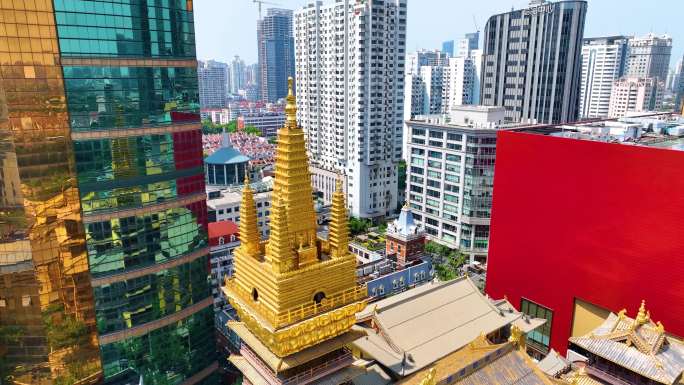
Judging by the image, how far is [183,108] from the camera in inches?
1539

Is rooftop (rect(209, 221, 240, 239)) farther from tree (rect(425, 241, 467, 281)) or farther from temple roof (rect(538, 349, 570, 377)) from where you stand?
temple roof (rect(538, 349, 570, 377))

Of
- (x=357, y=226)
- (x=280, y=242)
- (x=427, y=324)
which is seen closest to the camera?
(x=280, y=242)

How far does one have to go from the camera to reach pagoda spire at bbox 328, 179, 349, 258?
2559 centimetres

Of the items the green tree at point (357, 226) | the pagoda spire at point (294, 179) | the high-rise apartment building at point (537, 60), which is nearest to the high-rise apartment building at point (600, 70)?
the high-rise apartment building at point (537, 60)

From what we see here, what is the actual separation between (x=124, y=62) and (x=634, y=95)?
179247 millimetres

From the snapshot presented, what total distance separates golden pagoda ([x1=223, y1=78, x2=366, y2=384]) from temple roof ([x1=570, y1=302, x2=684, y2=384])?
17325 millimetres

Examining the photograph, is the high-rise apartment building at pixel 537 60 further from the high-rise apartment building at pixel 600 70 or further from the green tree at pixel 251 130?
the green tree at pixel 251 130

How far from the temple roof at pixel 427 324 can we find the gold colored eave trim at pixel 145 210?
1843 cm

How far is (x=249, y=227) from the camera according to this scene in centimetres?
2644

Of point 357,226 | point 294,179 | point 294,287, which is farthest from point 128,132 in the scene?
point 357,226

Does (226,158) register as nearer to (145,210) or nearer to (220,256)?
(220,256)

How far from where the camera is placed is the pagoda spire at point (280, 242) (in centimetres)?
2331

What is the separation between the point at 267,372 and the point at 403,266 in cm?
4270

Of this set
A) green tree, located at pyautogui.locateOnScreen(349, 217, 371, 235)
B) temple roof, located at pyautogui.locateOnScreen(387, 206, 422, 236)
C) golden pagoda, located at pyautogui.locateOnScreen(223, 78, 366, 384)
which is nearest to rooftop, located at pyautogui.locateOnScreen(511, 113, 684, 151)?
temple roof, located at pyautogui.locateOnScreen(387, 206, 422, 236)
